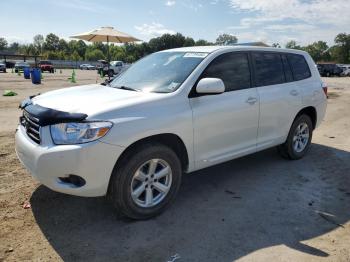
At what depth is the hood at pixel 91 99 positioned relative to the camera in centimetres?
355

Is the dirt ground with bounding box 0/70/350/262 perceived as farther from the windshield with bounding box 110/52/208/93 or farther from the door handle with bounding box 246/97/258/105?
the windshield with bounding box 110/52/208/93

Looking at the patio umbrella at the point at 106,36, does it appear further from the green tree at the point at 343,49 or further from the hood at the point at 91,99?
the green tree at the point at 343,49

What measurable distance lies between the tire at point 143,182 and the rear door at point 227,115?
1.36 feet

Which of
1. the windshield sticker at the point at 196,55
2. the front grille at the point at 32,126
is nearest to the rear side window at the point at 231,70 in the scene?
the windshield sticker at the point at 196,55

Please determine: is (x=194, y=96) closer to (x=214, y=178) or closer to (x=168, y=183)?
(x=168, y=183)

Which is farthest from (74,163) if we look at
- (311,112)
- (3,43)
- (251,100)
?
(3,43)

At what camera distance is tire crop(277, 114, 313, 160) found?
5.90 metres

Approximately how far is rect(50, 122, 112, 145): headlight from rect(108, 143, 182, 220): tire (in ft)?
1.31

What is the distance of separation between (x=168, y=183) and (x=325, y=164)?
3278mm

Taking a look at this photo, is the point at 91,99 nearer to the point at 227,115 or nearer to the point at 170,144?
the point at 170,144

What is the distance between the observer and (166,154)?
12.7ft

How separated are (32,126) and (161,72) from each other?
1.69 metres

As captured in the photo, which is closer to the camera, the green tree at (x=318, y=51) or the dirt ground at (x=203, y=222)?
the dirt ground at (x=203, y=222)

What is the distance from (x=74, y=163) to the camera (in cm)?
329
